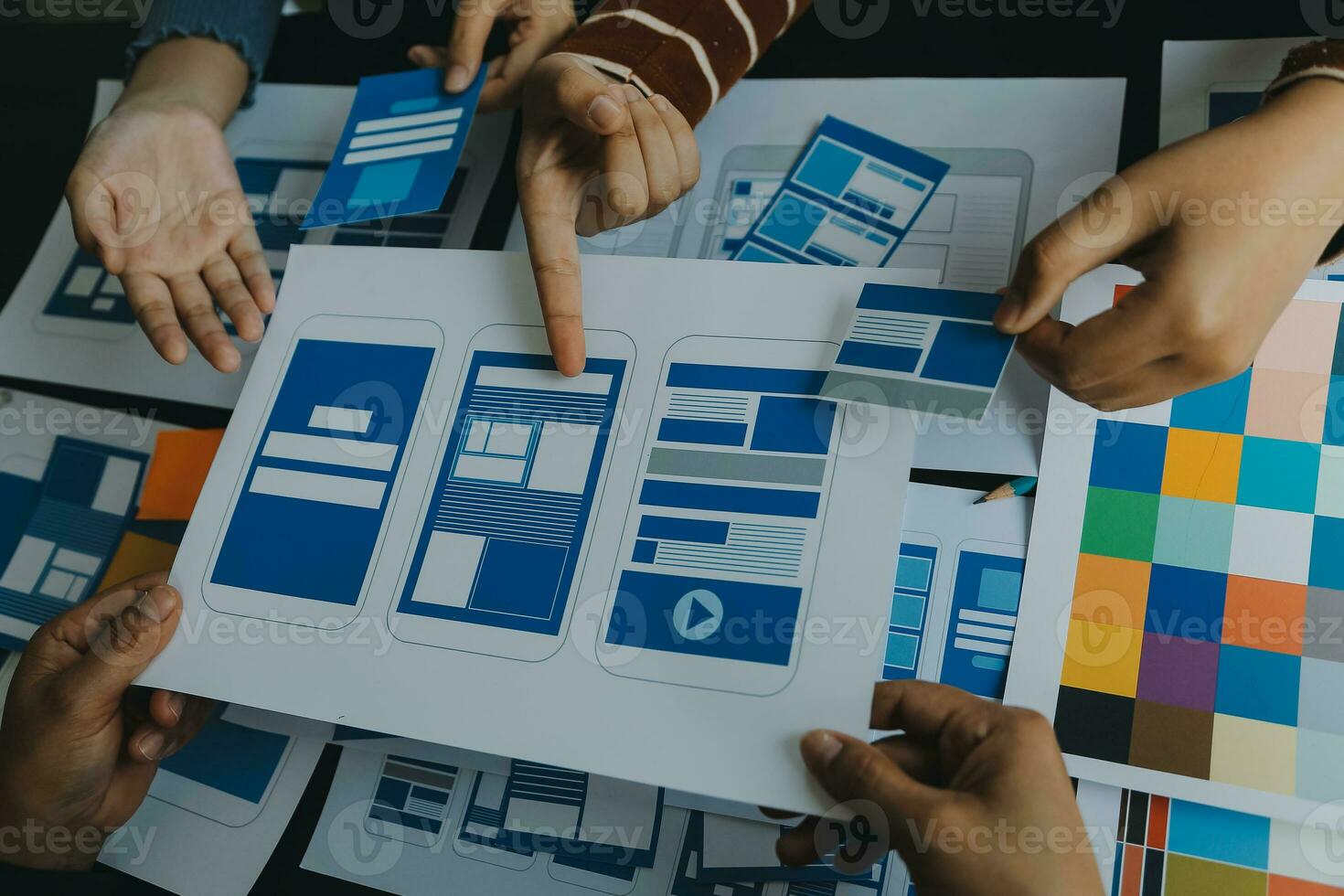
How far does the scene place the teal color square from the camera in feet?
1.86

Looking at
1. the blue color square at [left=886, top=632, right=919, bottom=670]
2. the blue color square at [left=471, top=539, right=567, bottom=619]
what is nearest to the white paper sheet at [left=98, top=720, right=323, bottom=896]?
the blue color square at [left=471, top=539, right=567, bottom=619]

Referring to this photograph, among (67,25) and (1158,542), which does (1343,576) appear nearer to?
(1158,542)

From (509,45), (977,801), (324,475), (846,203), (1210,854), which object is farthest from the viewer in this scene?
(509,45)

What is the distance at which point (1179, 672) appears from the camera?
0.55 metres

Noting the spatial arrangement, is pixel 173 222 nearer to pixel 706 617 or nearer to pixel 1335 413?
pixel 706 617

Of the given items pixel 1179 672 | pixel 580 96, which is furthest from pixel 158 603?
pixel 1179 672

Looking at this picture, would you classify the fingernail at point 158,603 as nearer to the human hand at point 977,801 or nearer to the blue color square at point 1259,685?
the human hand at point 977,801

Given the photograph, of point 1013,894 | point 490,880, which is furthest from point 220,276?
point 1013,894

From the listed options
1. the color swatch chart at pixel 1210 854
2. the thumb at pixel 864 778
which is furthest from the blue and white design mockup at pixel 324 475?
the color swatch chart at pixel 1210 854

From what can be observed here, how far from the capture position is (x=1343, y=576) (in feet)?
1.81

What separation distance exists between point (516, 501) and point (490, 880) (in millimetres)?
278

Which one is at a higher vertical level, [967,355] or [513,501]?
[967,355]

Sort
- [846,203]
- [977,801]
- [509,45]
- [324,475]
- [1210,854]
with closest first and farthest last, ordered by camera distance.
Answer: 1. [977,801]
2. [1210,854]
3. [324,475]
4. [846,203]
5. [509,45]

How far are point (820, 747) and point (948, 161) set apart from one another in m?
0.52
